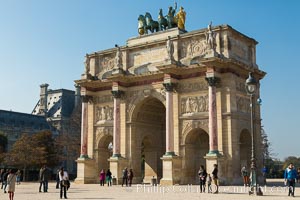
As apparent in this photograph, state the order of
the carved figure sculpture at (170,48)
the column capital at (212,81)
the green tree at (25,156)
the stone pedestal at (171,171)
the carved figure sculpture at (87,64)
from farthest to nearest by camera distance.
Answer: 1. the green tree at (25,156)
2. the carved figure sculpture at (87,64)
3. the carved figure sculpture at (170,48)
4. the stone pedestal at (171,171)
5. the column capital at (212,81)

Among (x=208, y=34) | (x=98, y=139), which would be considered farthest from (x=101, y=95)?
(x=208, y=34)

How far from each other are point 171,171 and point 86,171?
9.97 m

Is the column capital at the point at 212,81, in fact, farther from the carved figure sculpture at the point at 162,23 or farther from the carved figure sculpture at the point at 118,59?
the carved figure sculpture at the point at 118,59

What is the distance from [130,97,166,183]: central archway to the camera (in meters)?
37.8

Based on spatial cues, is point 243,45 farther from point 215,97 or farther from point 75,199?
point 75,199

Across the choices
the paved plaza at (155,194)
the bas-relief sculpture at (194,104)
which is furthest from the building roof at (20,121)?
the paved plaza at (155,194)

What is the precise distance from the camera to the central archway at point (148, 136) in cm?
3784

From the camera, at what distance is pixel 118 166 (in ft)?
120

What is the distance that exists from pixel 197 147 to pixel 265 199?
1778 cm

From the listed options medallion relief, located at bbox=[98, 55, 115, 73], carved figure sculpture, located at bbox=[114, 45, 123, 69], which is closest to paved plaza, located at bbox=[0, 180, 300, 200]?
carved figure sculpture, located at bbox=[114, 45, 123, 69]

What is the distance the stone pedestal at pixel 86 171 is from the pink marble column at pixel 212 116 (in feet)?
43.0

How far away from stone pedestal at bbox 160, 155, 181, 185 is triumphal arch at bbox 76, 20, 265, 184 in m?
0.08

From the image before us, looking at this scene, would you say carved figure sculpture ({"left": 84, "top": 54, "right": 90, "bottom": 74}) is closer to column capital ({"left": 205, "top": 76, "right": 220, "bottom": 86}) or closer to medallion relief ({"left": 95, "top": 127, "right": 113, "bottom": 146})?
medallion relief ({"left": 95, "top": 127, "right": 113, "bottom": 146})

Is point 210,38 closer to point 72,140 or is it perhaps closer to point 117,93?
point 117,93
